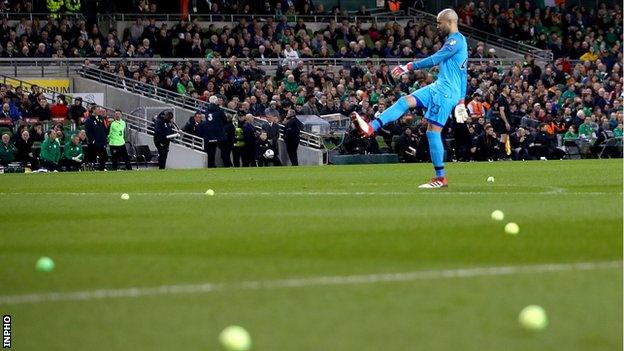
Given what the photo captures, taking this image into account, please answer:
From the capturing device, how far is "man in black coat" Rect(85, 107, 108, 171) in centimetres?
3275

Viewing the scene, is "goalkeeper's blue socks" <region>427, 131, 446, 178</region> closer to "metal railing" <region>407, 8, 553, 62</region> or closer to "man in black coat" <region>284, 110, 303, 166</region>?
"man in black coat" <region>284, 110, 303, 166</region>

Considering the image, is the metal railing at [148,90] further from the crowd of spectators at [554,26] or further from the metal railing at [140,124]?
the crowd of spectators at [554,26]

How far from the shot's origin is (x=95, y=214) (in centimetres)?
1401

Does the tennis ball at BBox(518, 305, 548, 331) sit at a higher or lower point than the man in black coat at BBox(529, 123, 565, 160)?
higher

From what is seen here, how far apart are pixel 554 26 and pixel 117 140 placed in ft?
82.4

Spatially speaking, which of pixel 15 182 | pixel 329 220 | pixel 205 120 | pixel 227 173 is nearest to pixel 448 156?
pixel 205 120

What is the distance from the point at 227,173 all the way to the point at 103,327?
68.6 feet

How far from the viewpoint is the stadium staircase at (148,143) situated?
117 ft

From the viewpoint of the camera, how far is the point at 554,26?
173ft

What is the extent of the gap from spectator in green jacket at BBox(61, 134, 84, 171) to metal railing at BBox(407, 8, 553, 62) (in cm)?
2170

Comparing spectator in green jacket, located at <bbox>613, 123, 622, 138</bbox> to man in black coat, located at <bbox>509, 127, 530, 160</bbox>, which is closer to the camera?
man in black coat, located at <bbox>509, 127, 530, 160</bbox>

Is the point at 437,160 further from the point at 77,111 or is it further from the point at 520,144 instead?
the point at 520,144

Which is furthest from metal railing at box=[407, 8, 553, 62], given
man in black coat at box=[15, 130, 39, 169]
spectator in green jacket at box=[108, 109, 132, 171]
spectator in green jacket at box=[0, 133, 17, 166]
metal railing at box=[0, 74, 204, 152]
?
spectator in green jacket at box=[0, 133, 17, 166]

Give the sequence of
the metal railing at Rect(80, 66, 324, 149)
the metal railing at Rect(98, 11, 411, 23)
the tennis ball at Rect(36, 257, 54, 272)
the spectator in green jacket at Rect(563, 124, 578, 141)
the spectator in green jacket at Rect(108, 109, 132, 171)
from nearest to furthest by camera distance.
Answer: the tennis ball at Rect(36, 257, 54, 272) → the spectator in green jacket at Rect(108, 109, 132, 171) → the metal railing at Rect(80, 66, 324, 149) → the spectator in green jacket at Rect(563, 124, 578, 141) → the metal railing at Rect(98, 11, 411, 23)
